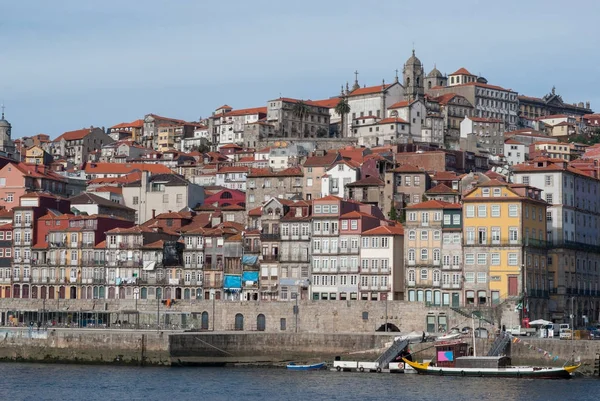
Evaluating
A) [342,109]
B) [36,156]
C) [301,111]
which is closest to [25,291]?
[36,156]

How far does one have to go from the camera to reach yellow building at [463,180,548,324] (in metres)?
88.0

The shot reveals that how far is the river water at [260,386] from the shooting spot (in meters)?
66.2

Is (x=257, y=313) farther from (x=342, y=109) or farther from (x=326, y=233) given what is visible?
(x=342, y=109)

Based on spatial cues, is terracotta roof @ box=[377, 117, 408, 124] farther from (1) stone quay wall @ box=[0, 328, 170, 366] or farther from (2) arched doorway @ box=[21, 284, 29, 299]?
(1) stone quay wall @ box=[0, 328, 170, 366]

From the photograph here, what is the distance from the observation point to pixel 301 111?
17362 cm

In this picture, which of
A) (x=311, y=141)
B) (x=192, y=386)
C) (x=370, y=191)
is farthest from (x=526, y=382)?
(x=311, y=141)

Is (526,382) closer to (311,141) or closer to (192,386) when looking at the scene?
(192,386)

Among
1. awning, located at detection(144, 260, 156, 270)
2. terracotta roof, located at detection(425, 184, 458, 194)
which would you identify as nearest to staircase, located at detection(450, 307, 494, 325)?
terracotta roof, located at detection(425, 184, 458, 194)

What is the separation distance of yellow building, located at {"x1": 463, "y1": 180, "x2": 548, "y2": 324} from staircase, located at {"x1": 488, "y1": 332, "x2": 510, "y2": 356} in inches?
400

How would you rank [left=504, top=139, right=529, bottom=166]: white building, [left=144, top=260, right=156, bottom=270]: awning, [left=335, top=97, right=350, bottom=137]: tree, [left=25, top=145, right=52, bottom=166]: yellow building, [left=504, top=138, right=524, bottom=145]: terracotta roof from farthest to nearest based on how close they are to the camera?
1. [left=335, top=97, right=350, bottom=137]: tree
2. [left=25, top=145, right=52, bottom=166]: yellow building
3. [left=504, top=138, right=524, bottom=145]: terracotta roof
4. [left=504, top=139, right=529, bottom=166]: white building
5. [left=144, top=260, right=156, bottom=270]: awning

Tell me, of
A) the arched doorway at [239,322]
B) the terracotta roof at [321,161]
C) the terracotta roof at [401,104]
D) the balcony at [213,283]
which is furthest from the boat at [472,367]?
the terracotta roof at [401,104]

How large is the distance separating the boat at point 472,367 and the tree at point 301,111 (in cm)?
9901

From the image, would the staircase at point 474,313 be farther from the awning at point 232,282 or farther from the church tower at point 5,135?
the church tower at point 5,135

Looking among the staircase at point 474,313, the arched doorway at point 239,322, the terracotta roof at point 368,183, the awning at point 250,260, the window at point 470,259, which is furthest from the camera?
the terracotta roof at point 368,183
